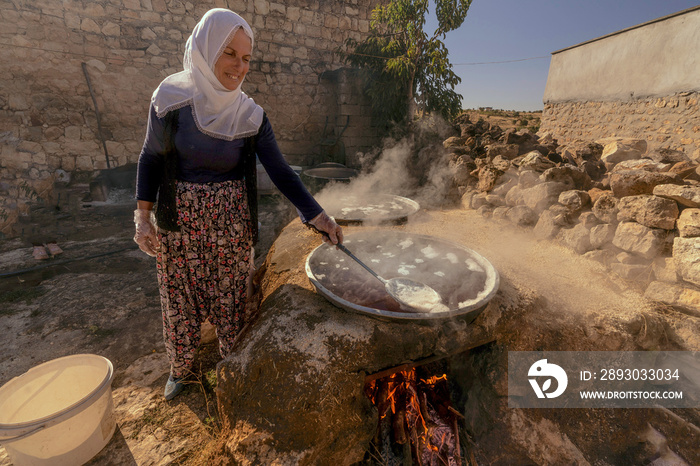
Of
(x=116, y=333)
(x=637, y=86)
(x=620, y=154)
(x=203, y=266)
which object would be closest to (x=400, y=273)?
(x=203, y=266)

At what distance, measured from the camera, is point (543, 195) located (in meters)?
3.25

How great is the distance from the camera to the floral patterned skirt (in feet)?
5.89

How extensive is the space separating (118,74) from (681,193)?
8.89 metres

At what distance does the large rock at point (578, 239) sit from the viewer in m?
2.72

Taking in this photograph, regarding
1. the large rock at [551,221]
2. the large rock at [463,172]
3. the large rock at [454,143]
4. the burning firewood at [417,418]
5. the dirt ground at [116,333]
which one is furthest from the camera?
the large rock at [454,143]

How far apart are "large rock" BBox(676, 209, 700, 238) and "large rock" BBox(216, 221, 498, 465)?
1.64m

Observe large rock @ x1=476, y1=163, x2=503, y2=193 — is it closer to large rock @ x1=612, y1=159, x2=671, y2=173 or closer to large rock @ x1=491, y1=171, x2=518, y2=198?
large rock @ x1=491, y1=171, x2=518, y2=198

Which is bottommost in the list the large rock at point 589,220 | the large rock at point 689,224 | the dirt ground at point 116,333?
the dirt ground at point 116,333

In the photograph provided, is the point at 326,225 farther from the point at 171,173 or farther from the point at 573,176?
the point at 573,176

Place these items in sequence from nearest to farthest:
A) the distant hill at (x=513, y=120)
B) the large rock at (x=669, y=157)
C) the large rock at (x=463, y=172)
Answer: the large rock at (x=669, y=157), the large rock at (x=463, y=172), the distant hill at (x=513, y=120)

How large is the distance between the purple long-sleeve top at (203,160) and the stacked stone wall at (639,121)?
748cm

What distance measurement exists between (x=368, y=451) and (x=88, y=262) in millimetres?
4426

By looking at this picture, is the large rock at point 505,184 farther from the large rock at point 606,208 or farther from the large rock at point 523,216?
the large rock at point 606,208

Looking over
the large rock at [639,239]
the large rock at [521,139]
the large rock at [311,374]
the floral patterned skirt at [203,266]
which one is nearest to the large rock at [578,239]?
the large rock at [639,239]
